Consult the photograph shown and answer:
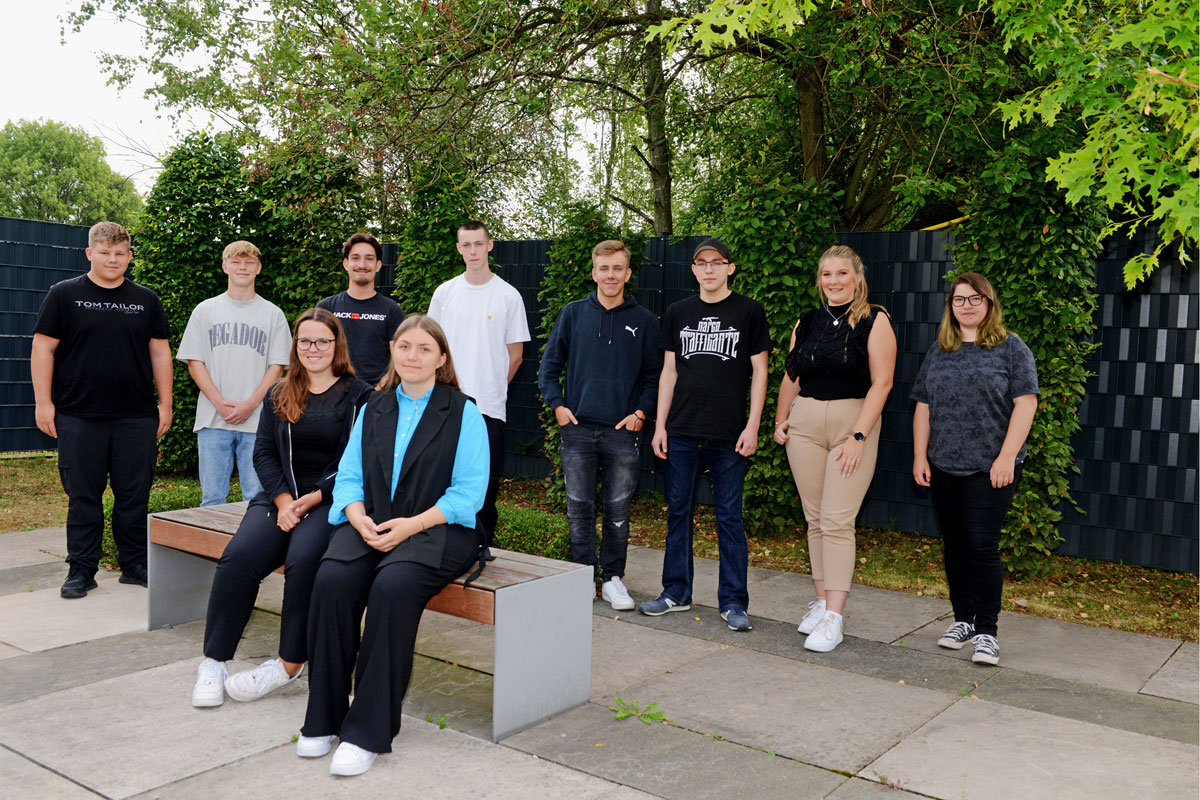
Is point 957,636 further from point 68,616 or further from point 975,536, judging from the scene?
point 68,616

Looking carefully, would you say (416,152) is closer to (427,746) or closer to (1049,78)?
(1049,78)

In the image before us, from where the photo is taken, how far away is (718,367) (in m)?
4.80

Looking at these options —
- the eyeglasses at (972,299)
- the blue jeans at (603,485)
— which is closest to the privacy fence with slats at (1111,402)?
the blue jeans at (603,485)

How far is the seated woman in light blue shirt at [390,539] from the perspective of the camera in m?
3.13

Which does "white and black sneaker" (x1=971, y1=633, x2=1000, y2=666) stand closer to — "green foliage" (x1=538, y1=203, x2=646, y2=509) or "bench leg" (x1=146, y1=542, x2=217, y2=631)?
"green foliage" (x1=538, y1=203, x2=646, y2=509)

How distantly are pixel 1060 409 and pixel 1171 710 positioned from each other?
2276 mm

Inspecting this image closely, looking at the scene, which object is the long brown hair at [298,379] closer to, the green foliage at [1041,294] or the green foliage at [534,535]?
Answer: the green foliage at [534,535]

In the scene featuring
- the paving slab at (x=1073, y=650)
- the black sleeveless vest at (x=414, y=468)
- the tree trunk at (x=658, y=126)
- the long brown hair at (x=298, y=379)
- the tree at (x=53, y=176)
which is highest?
the tree at (x=53, y=176)

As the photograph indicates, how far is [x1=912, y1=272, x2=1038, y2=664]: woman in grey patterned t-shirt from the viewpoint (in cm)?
429

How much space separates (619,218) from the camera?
55.1ft

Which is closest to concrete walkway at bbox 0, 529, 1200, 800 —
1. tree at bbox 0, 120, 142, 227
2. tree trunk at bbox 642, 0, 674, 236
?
tree trunk at bbox 642, 0, 674, 236

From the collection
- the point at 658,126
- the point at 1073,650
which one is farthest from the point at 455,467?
the point at 658,126

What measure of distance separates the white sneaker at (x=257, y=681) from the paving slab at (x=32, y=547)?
3061 millimetres

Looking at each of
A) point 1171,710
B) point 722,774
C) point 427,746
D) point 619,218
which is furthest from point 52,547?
point 619,218
